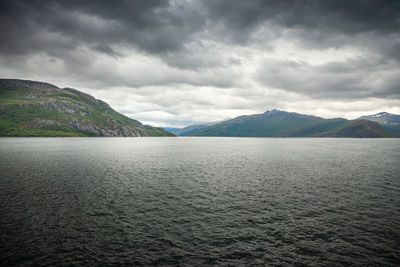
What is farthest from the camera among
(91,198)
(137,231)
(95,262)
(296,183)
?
(296,183)

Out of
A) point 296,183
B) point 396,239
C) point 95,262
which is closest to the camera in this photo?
point 95,262

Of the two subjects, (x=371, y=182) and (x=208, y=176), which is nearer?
(x=371, y=182)

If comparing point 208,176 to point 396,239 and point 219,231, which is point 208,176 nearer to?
point 219,231

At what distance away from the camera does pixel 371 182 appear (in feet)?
176

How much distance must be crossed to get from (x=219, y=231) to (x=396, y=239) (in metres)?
20.2

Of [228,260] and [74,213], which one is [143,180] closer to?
[74,213]

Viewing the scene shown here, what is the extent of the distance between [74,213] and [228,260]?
2454 centimetres

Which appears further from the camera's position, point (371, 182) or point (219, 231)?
point (371, 182)

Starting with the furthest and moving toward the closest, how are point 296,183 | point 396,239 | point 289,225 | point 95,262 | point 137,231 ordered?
point 296,183 < point 289,225 < point 137,231 < point 396,239 < point 95,262

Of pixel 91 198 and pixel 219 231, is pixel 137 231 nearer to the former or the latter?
pixel 219 231

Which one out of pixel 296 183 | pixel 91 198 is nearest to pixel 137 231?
pixel 91 198

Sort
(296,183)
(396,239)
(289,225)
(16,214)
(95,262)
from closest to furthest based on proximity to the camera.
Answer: (95,262) → (396,239) → (289,225) → (16,214) → (296,183)

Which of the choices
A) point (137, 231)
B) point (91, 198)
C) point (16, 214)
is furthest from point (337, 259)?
point (16, 214)

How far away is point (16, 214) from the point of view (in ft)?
100.0
